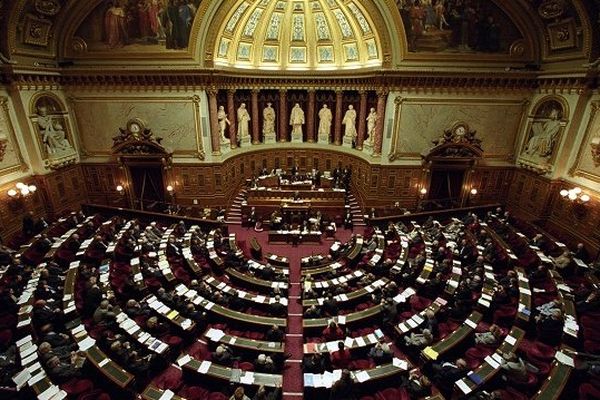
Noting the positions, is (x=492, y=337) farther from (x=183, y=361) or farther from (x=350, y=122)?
(x=350, y=122)

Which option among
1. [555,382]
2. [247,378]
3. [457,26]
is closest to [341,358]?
[247,378]

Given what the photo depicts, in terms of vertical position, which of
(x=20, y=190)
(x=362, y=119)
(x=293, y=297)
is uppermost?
(x=362, y=119)

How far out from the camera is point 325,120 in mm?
25703

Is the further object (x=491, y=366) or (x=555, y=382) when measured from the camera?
(x=491, y=366)

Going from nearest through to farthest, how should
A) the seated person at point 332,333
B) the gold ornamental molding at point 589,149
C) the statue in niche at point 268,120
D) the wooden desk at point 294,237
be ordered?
the seated person at point 332,333
the gold ornamental molding at point 589,149
the wooden desk at point 294,237
the statue in niche at point 268,120

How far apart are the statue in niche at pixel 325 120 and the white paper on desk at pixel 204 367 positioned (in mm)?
20224

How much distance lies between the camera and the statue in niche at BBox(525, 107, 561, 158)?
1758 cm

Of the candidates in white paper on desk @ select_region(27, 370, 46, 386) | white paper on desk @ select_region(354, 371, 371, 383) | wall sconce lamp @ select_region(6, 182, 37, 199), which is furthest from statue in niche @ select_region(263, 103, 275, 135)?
white paper on desk @ select_region(27, 370, 46, 386)

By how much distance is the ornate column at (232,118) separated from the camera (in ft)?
75.1

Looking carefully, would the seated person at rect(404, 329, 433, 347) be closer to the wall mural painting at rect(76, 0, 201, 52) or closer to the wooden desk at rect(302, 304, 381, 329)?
the wooden desk at rect(302, 304, 381, 329)

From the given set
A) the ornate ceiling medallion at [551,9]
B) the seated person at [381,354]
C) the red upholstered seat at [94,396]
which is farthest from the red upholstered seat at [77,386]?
the ornate ceiling medallion at [551,9]

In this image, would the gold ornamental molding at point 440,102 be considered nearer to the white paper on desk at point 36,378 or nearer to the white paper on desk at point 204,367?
the white paper on desk at point 204,367

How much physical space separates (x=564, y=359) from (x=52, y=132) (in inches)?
994

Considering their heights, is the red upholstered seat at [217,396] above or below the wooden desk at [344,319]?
below
